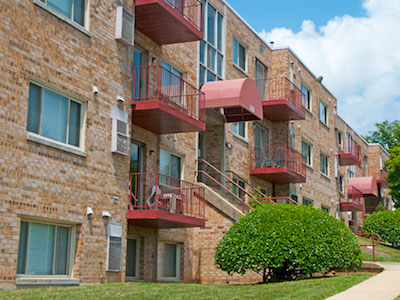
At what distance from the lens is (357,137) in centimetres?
5088

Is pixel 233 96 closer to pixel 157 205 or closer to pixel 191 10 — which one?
pixel 191 10

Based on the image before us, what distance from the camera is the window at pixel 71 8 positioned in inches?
578

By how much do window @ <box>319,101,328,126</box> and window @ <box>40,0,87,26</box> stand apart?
2472 centimetres

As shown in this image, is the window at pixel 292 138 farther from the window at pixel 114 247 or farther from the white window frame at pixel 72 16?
the white window frame at pixel 72 16

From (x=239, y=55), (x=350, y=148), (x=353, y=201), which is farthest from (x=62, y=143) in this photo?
(x=350, y=148)

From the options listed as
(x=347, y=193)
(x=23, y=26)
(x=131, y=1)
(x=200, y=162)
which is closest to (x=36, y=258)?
(x=23, y=26)

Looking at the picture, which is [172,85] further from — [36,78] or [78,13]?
[36,78]

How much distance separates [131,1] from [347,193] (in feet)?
100

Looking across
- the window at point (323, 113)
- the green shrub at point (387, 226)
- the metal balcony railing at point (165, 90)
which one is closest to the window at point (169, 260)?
the metal balcony railing at point (165, 90)

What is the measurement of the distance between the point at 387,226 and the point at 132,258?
750 inches

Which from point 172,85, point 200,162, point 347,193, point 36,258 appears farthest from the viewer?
point 347,193

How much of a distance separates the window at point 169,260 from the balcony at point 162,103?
3.93 meters

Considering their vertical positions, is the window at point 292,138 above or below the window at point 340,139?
below

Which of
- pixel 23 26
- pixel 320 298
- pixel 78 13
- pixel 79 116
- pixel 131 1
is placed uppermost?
pixel 131 1
